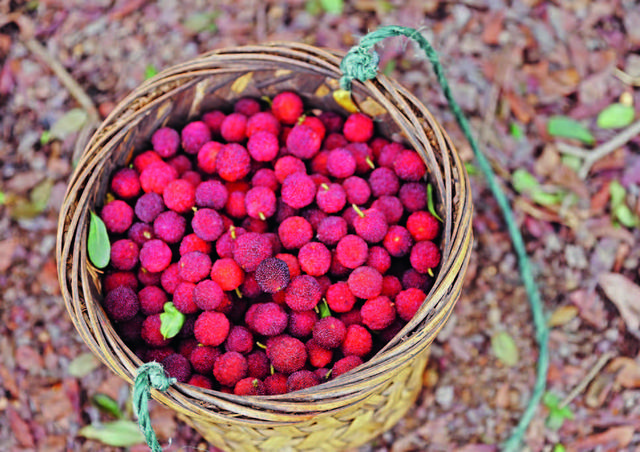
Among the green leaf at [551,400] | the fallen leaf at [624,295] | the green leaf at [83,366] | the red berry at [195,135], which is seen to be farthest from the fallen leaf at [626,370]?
the green leaf at [83,366]

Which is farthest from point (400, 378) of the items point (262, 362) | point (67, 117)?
point (67, 117)

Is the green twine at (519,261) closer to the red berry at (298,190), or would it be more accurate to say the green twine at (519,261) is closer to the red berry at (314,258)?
the red berry at (298,190)

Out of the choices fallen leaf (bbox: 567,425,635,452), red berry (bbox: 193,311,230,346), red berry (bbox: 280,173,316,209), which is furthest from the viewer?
fallen leaf (bbox: 567,425,635,452)

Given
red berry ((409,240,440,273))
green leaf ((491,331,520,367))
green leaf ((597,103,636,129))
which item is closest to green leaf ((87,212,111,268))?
red berry ((409,240,440,273))

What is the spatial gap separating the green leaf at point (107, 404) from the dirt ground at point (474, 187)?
0.02 metres

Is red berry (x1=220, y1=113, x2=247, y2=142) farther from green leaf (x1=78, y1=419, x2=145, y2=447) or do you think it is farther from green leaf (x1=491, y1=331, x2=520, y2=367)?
green leaf (x1=491, y1=331, x2=520, y2=367)

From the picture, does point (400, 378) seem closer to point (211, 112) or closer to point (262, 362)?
point (262, 362)

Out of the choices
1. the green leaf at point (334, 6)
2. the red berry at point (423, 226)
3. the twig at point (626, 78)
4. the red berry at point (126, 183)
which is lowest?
the red berry at point (423, 226)

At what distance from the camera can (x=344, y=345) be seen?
1.38m

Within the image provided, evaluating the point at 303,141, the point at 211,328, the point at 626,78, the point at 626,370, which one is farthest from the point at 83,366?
the point at 626,78

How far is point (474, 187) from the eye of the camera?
2.17 meters

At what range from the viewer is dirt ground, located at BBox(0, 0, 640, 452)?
1928mm

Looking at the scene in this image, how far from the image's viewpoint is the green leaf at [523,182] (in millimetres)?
2160

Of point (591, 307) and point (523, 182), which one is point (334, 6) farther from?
point (591, 307)
